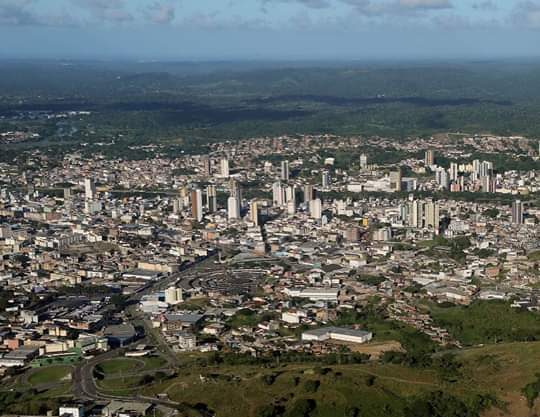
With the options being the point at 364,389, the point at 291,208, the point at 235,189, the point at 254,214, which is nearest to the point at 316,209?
the point at 291,208

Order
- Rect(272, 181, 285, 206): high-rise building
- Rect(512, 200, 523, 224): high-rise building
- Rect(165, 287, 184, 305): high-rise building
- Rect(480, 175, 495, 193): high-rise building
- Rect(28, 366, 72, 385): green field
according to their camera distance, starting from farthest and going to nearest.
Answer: Rect(480, 175, 495, 193): high-rise building → Rect(272, 181, 285, 206): high-rise building → Rect(512, 200, 523, 224): high-rise building → Rect(165, 287, 184, 305): high-rise building → Rect(28, 366, 72, 385): green field

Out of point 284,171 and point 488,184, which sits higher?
point 284,171

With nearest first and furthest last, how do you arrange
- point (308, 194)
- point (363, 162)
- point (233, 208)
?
point (233, 208) < point (308, 194) < point (363, 162)

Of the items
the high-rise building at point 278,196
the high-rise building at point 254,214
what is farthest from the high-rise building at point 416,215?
the high-rise building at point 278,196

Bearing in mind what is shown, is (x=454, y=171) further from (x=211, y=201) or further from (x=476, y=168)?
(x=211, y=201)

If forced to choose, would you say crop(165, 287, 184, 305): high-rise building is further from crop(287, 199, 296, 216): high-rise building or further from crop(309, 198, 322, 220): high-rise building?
crop(287, 199, 296, 216): high-rise building

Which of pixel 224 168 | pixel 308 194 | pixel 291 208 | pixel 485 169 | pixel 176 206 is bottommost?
pixel 291 208

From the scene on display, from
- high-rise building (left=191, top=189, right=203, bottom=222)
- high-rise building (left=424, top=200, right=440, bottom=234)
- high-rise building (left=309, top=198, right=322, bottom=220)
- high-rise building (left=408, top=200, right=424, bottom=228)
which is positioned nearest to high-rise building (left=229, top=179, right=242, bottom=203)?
high-rise building (left=191, top=189, right=203, bottom=222)

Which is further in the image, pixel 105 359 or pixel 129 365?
pixel 105 359
